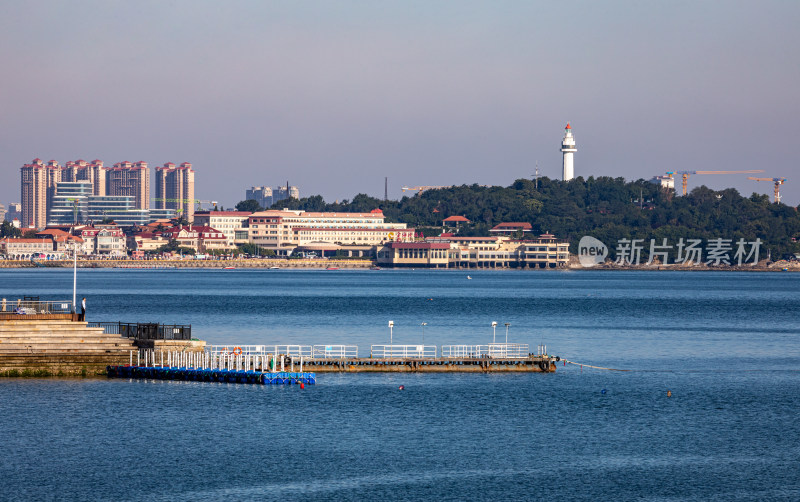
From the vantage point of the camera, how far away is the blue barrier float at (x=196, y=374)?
4712 cm

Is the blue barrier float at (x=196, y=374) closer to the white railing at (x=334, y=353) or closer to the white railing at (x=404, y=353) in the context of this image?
the white railing at (x=334, y=353)

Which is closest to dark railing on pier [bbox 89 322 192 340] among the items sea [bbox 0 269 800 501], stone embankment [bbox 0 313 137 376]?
stone embankment [bbox 0 313 137 376]

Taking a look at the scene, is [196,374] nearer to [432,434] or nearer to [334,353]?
[334,353]

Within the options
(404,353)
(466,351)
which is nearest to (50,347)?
(404,353)

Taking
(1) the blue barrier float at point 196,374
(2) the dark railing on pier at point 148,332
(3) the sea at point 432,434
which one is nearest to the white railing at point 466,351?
(3) the sea at point 432,434

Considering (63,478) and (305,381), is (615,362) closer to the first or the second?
(305,381)

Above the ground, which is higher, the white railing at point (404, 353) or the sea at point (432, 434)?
the white railing at point (404, 353)

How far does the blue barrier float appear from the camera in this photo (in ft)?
155

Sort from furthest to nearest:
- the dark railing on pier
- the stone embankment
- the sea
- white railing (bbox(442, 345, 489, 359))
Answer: white railing (bbox(442, 345, 489, 359)), the dark railing on pier, the stone embankment, the sea

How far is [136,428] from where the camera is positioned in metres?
37.5

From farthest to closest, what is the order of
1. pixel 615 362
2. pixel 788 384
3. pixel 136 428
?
pixel 615 362
pixel 788 384
pixel 136 428

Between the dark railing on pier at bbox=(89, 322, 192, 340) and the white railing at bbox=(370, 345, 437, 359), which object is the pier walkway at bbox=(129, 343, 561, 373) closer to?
the white railing at bbox=(370, 345, 437, 359)

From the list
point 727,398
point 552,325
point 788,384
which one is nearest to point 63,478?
point 727,398

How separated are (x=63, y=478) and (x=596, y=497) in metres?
14.4
